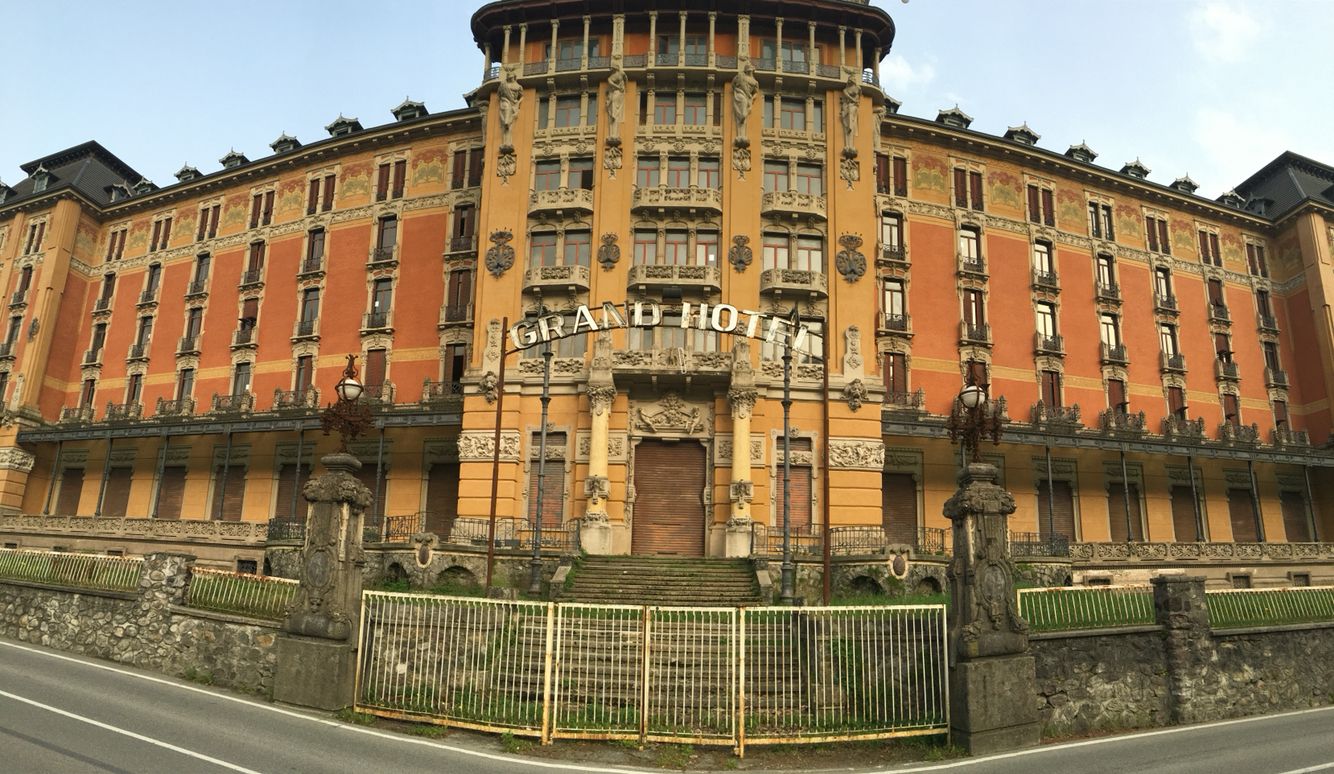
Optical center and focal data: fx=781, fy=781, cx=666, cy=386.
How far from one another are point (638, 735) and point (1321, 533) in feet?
137

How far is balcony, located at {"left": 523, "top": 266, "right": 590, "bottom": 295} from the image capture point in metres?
28.7

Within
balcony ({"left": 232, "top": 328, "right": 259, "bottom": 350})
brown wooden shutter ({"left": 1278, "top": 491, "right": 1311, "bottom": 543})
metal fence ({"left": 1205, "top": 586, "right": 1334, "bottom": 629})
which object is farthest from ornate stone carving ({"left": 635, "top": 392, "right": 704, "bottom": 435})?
brown wooden shutter ({"left": 1278, "top": 491, "right": 1311, "bottom": 543})

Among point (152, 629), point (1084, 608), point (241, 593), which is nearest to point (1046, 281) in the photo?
point (1084, 608)

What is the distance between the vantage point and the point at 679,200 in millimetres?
29094

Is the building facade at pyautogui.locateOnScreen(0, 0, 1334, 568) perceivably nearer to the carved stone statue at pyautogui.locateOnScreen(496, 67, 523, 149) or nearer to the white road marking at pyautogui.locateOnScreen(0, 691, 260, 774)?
the carved stone statue at pyautogui.locateOnScreen(496, 67, 523, 149)

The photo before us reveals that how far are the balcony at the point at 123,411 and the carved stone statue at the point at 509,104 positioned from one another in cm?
2474

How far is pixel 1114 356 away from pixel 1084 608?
26238mm

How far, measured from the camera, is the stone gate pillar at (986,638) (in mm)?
11586

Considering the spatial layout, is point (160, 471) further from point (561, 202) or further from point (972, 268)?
point (972, 268)

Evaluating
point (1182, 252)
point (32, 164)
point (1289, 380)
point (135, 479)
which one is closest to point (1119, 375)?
point (1182, 252)

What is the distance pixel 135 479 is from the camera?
3881cm

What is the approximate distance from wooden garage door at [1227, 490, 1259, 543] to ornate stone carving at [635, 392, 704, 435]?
2731cm

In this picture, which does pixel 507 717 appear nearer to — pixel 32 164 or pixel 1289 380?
pixel 1289 380

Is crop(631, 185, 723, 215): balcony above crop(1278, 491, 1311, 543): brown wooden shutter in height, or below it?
above
